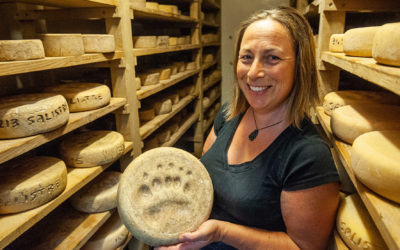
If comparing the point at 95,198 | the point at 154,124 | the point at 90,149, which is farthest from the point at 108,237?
the point at 154,124

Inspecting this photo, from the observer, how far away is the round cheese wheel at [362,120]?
1.10 m

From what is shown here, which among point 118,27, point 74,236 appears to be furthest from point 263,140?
point 118,27

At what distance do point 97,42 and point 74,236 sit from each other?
1.09 m

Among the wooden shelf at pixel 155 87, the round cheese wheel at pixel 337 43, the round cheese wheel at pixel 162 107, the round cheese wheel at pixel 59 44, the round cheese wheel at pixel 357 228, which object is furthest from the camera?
the round cheese wheel at pixel 162 107

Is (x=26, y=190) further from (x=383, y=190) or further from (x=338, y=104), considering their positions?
(x=338, y=104)

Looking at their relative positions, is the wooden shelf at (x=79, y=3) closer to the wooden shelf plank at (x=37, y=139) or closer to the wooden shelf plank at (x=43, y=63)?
the wooden shelf plank at (x=43, y=63)

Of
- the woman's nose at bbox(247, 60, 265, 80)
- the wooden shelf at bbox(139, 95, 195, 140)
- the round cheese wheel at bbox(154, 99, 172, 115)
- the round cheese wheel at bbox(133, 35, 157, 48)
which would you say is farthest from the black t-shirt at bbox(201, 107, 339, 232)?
the round cheese wheel at bbox(154, 99, 172, 115)

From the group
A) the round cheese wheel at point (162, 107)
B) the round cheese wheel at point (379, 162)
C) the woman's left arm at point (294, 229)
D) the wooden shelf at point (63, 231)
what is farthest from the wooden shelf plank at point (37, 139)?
the round cheese wheel at point (379, 162)

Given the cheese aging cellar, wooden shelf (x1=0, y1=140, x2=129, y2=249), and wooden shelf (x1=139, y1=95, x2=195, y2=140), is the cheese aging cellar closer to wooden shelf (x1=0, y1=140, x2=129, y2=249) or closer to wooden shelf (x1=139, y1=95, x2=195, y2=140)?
wooden shelf (x1=0, y1=140, x2=129, y2=249)

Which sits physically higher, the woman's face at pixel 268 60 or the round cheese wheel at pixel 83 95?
the woman's face at pixel 268 60

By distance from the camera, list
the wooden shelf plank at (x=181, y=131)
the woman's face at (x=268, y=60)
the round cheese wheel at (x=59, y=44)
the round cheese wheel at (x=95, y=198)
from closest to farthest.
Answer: the woman's face at (x=268, y=60) < the round cheese wheel at (x=59, y=44) < the round cheese wheel at (x=95, y=198) < the wooden shelf plank at (x=181, y=131)

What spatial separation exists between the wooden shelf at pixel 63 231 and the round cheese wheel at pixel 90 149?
331mm

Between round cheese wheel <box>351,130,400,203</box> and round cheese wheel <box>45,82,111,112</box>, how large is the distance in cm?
135

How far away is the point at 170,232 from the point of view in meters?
1.07
